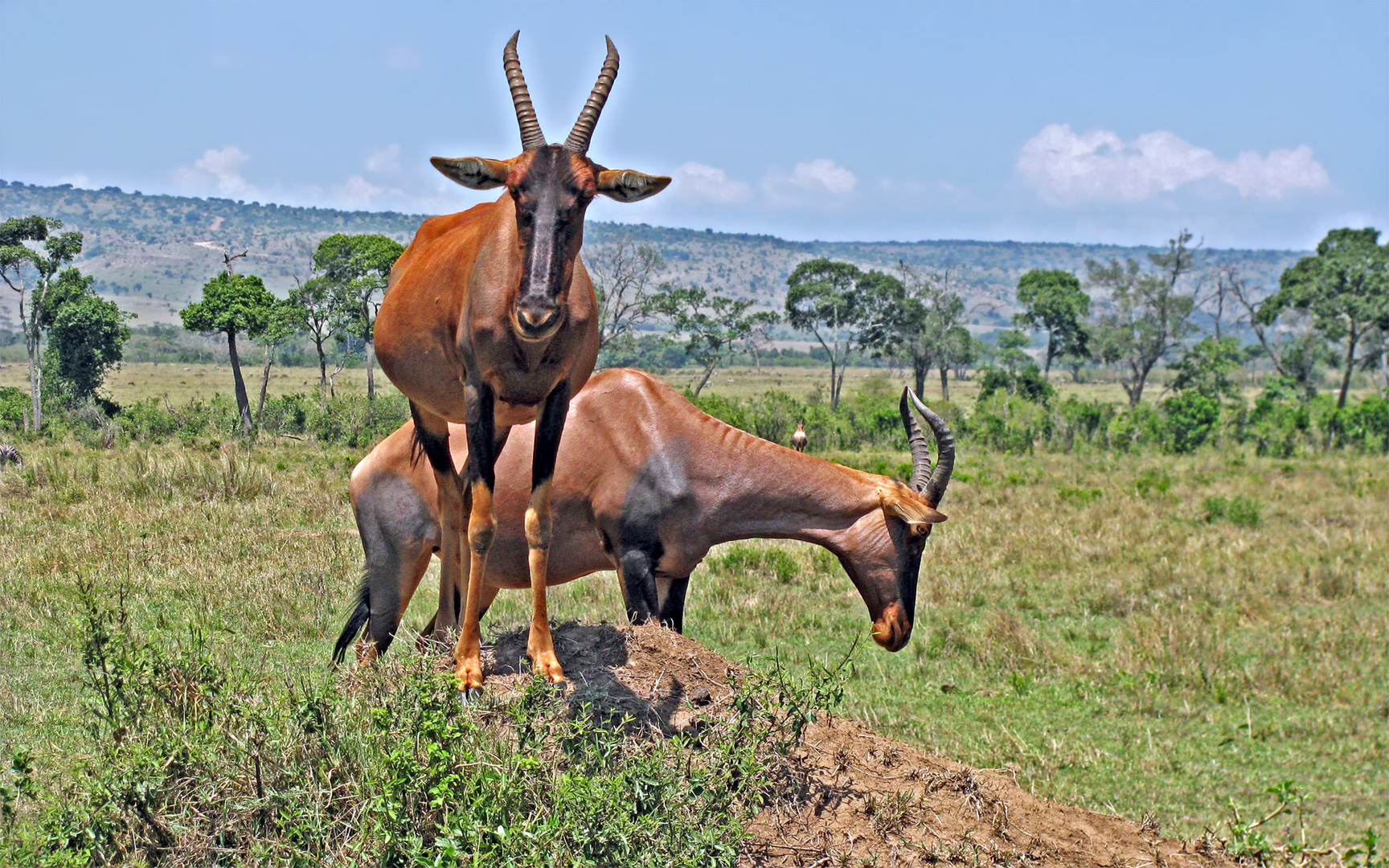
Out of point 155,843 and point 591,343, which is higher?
point 591,343

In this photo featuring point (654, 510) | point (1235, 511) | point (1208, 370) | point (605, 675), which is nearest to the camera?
point (605, 675)

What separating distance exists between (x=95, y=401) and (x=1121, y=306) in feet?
182

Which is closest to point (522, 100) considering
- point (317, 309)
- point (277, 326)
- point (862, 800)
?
point (862, 800)

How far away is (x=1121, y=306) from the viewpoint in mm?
65000

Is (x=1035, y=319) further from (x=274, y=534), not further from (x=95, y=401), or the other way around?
(x=274, y=534)

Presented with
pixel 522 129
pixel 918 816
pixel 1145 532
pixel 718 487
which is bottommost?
pixel 1145 532

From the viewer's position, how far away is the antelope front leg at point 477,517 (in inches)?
180

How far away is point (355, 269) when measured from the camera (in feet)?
85.4

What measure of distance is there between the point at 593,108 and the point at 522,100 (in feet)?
0.89

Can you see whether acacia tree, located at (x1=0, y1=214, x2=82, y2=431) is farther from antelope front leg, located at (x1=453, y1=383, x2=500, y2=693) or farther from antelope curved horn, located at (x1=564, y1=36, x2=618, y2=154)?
antelope curved horn, located at (x1=564, y1=36, x2=618, y2=154)

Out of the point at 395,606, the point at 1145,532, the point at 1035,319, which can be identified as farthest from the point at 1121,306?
the point at 395,606

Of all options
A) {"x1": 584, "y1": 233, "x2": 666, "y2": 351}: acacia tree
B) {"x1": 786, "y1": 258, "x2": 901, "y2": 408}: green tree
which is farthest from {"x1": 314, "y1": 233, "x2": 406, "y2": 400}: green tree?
{"x1": 786, "y1": 258, "x2": 901, "y2": 408}: green tree

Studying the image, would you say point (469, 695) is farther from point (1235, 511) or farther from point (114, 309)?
point (114, 309)

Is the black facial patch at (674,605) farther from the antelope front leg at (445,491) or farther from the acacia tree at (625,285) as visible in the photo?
the acacia tree at (625,285)
